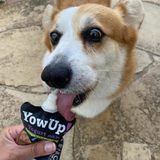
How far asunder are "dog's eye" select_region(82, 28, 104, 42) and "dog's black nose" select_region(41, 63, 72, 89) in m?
0.43

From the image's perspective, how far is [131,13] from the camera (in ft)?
5.67

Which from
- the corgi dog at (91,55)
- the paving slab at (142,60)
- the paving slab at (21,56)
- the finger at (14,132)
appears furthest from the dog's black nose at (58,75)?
the paving slab at (142,60)

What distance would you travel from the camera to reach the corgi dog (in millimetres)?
1168

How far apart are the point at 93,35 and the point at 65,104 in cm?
65

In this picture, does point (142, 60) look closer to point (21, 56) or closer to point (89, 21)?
point (89, 21)

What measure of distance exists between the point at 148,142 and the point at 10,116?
182cm

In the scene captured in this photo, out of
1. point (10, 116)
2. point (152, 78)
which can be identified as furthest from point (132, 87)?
point (10, 116)

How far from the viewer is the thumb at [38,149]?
3.88ft

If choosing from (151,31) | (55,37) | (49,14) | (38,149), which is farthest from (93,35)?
(151,31)

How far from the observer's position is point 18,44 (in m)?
2.85

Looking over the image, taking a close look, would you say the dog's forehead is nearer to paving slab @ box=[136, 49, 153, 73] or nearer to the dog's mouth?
the dog's mouth

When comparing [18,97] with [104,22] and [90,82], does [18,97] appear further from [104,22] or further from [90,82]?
[104,22]

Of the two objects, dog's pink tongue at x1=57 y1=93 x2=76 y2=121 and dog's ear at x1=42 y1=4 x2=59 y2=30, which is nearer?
dog's pink tongue at x1=57 y1=93 x2=76 y2=121

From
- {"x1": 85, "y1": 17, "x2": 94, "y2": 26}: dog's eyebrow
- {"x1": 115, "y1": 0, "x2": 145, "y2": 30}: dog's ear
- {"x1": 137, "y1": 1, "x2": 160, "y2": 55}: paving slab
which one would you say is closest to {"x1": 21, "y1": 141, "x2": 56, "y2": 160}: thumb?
{"x1": 85, "y1": 17, "x2": 94, "y2": 26}: dog's eyebrow
